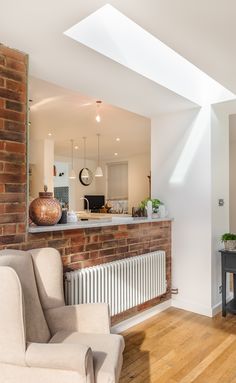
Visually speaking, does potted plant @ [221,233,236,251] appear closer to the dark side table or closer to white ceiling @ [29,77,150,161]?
the dark side table

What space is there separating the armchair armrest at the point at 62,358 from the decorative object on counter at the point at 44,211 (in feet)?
3.51

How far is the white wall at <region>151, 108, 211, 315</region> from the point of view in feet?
11.3

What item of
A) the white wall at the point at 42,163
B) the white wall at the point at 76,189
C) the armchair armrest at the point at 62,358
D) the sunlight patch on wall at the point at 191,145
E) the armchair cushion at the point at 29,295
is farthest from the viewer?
the white wall at the point at 76,189

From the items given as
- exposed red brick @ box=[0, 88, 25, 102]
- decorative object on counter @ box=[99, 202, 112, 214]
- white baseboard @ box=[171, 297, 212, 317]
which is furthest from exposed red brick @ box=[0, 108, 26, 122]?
decorative object on counter @ box=[99, 202, 112, 214]

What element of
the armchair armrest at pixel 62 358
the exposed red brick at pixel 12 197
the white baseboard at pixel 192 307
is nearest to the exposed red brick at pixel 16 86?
the exposed red brick at pixel 12 197

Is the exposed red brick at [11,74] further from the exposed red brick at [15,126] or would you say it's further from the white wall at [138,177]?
the white wall at [138,177]

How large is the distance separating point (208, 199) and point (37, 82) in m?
2.32

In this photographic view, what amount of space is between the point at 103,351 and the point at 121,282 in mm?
1257

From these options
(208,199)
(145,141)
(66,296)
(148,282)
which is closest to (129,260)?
(148,282)

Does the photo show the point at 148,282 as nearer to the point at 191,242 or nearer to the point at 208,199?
the point at 191,242

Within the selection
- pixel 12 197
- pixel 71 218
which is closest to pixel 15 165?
pixel 12 197

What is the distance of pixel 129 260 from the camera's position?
3055 mm

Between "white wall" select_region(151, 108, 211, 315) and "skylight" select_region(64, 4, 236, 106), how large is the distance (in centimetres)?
29

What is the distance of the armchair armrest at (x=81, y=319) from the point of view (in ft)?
6.44
